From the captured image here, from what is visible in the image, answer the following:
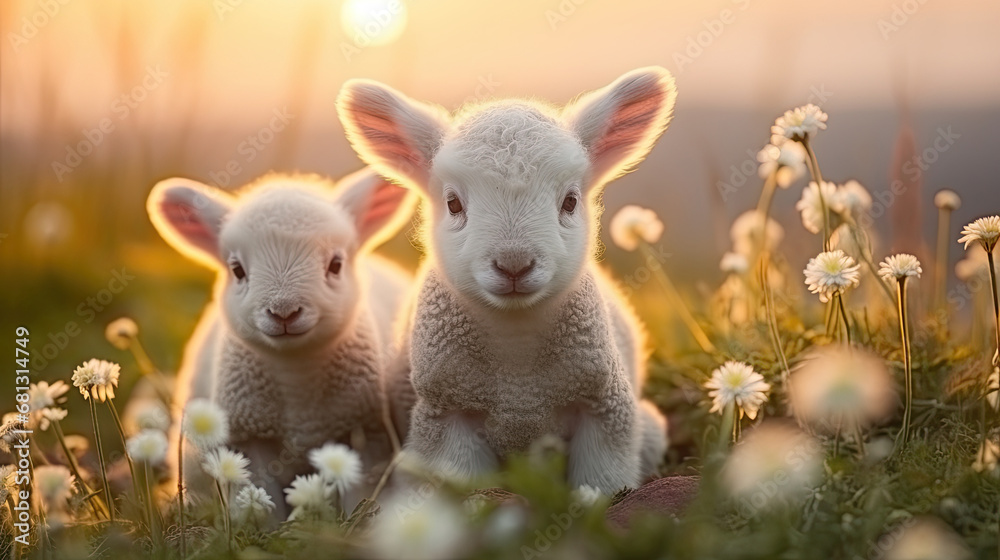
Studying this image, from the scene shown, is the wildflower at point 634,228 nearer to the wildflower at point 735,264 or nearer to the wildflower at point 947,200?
the wildflower at point 735,264

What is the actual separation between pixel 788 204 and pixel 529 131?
380cm

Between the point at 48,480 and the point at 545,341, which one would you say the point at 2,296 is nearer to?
the point at 48,480

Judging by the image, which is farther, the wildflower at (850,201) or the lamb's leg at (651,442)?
the lamb's leg at (651,442)

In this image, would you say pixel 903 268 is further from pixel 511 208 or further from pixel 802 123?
pixel 511 208

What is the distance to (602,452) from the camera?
3803mm

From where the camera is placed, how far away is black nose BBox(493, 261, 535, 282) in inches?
128

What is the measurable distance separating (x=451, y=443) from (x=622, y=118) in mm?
1524

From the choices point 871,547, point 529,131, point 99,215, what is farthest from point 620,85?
point 99,215

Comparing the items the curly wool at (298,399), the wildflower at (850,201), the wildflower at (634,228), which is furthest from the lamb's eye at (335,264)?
the wildflower at (850,201)

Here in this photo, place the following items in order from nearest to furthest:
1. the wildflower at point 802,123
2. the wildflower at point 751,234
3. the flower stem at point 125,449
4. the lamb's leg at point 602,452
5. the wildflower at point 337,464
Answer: the wildflower at point 337,464, the flower stem at point 125,449, the wildflower at point 802,123, the lamb's leg at point 602,452, the wildflower at point 751,234

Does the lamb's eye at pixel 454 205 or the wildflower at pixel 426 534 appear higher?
the lamb's eye at pixel 454 205

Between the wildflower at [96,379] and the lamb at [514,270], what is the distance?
1153 mm

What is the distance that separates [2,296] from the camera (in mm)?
6742

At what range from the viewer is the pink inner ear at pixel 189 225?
4445 mm
